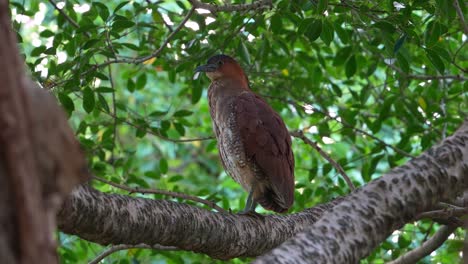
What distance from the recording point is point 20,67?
1.11 metres

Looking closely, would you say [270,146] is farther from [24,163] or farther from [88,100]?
[24,163]

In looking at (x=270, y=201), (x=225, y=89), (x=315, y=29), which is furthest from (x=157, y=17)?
(x=315, y=29)

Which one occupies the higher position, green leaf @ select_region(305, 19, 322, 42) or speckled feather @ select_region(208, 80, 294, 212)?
green leaf @ select_region(305, 19, 322, 42)

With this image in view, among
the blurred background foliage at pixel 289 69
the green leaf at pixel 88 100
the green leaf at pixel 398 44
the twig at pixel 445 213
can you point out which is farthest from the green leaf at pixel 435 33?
the green leaf at pixel 88 100

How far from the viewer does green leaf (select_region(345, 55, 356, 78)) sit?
4.52 metres

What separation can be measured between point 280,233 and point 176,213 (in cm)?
64

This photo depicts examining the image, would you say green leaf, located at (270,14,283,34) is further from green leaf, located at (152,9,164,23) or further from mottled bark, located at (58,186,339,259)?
mottled bark, located at (58,186,339,259)

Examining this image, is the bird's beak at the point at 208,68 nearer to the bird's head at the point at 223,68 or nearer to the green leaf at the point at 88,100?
the bird's head at the point at 223,68

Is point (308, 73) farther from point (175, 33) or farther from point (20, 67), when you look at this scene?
point (20, 67)

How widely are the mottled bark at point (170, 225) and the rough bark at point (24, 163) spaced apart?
1323 millimetres

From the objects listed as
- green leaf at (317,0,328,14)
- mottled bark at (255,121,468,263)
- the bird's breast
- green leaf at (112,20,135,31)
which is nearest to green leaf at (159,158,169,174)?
the bird's breast

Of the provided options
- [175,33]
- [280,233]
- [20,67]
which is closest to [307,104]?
[175,33]

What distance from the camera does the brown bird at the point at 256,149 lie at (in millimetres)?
3979

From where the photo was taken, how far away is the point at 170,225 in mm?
2840
